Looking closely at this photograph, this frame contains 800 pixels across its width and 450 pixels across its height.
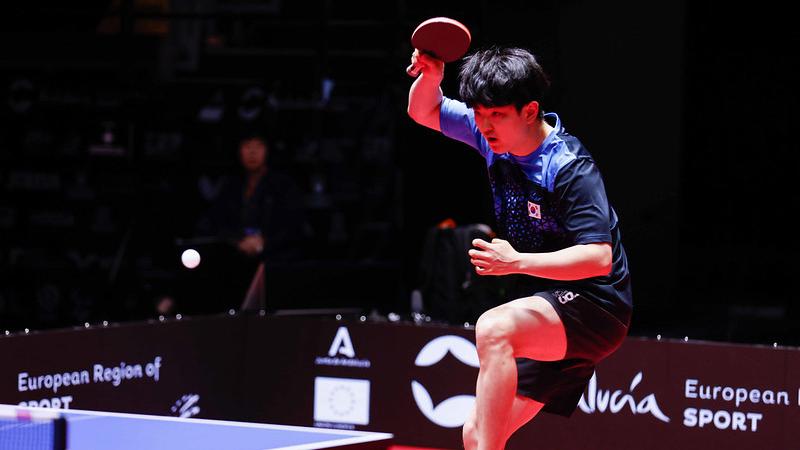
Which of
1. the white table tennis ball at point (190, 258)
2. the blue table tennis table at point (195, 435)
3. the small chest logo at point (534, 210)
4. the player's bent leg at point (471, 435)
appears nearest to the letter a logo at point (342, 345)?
the white table tennis ball at point (190, 258)

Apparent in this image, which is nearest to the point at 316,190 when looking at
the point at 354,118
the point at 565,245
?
the point at 354,118

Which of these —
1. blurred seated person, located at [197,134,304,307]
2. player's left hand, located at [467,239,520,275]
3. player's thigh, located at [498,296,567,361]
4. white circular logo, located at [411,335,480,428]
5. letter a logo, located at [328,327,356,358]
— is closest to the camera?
player's left hand, located at [467,239,520,275]

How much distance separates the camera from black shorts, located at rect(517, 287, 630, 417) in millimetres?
4059

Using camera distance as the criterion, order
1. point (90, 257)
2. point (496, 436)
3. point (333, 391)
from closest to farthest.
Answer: point (496, 436) → point (333, 391) → point (90, 257)

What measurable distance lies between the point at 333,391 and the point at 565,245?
8.92 feet

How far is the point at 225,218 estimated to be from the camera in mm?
7676

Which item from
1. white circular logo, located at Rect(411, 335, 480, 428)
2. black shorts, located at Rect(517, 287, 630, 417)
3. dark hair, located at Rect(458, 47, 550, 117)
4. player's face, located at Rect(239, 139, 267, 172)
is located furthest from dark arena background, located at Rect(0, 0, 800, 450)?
dark hair, located at Rect(458, 47, 550, 117)

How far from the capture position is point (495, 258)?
373 centimetres

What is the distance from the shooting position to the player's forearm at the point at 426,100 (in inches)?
169

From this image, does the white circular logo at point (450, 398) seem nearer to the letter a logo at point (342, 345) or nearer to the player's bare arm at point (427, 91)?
the letter a logo at point (342, 345)

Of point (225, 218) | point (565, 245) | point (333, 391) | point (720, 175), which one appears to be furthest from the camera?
point (720, 175)

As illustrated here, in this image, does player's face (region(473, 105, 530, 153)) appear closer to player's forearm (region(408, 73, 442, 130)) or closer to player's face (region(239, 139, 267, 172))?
player's forearm (region(408, 73, 442, 130))

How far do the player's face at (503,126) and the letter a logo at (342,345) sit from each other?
8.73 feet

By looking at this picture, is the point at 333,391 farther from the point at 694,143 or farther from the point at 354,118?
the point at 694,143
